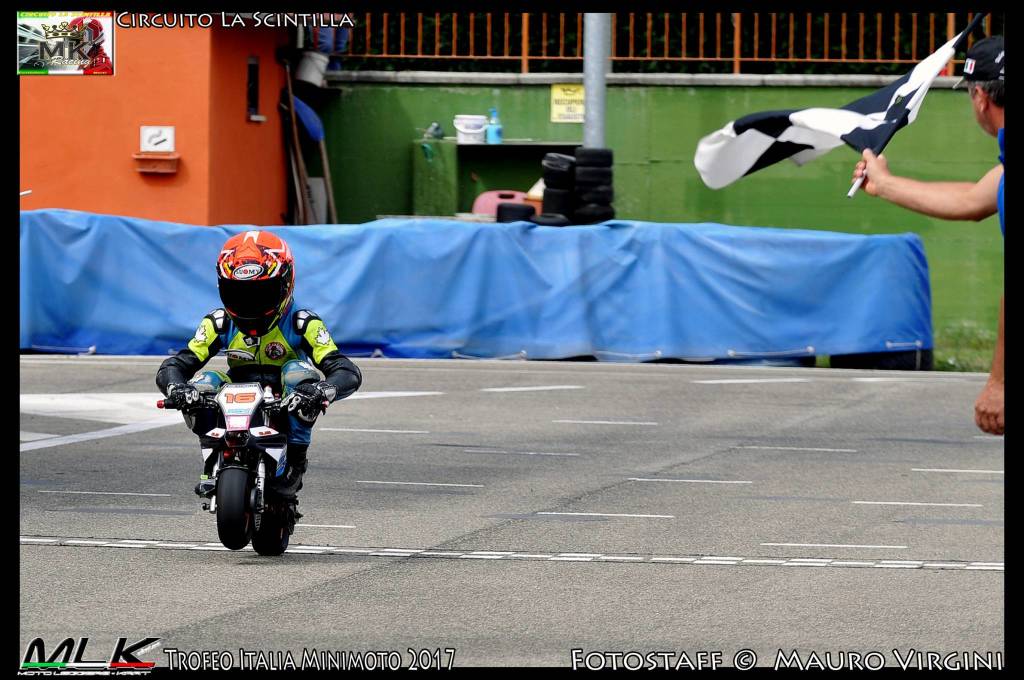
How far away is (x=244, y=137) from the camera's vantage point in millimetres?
25719

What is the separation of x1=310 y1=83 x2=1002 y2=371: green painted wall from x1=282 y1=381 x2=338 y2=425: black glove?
17852 millimetres

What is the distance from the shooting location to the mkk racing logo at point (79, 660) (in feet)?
18.2

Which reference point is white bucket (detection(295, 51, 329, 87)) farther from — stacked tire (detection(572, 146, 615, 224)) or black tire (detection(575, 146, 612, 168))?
stacked tire (detection(572, 146, 615, 224))

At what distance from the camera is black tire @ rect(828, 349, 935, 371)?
19.3 metres

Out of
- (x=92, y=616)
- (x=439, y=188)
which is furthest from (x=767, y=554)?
(x=439, y=188)

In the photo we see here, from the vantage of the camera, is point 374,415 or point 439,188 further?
point 439,188

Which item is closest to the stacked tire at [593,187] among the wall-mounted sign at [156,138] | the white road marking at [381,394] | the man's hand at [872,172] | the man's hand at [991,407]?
the wall-mounted sign at [156,138]

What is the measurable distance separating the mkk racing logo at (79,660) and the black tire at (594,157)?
53.2ft

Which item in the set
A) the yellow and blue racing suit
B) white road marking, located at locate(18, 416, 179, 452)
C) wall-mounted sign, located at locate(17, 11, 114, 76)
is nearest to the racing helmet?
the yellow and blue racing suit

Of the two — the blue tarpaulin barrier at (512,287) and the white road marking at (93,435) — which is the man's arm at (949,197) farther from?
the blue tarpaulin barrier at (512,287)

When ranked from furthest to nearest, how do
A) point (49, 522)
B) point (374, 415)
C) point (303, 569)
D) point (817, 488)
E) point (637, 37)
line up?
1. point (637, 37)
2. point (374, 415)
3. point (817, 488)
4. point (49, 522)
5. point (303, 569)

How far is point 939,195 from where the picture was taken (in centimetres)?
496
